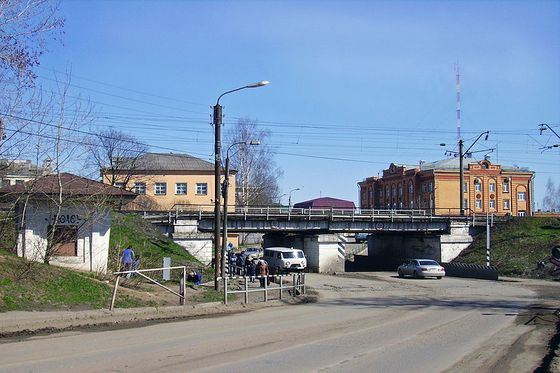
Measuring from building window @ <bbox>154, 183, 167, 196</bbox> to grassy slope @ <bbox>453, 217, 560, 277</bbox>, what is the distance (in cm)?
3963

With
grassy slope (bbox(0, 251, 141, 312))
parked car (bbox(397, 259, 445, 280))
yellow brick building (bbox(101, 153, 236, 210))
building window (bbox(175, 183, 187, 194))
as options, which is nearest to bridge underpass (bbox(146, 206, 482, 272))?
parked car (bbox(397, 259, 445, 280))

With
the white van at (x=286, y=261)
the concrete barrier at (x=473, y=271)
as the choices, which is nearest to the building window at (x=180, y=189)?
the white van at (x=286, y=261)

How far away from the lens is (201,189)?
272 feet

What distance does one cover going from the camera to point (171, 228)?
50094 mm

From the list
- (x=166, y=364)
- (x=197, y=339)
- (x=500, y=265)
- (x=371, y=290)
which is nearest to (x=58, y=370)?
(x=166, y=364)

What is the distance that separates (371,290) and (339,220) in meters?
24.7

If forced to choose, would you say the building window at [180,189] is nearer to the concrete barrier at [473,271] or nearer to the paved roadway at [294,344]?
the concrete barrier at [473,271]

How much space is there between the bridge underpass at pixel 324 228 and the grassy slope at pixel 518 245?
278cm

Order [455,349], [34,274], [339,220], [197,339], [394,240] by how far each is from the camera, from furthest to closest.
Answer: [394,240], [339,220], [34,274], [197,339], [455,349]

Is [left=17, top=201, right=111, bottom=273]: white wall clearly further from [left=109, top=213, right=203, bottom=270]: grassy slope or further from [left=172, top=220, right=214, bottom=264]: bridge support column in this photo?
[left=172, top=220, right=214, bottom=264]: bridge support column

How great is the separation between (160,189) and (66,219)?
189 ft

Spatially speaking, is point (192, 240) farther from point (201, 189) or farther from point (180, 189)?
point (201, 189)

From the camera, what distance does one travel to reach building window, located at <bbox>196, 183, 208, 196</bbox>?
82.9 metres

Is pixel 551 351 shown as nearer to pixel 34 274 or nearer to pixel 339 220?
pixel 34 274
